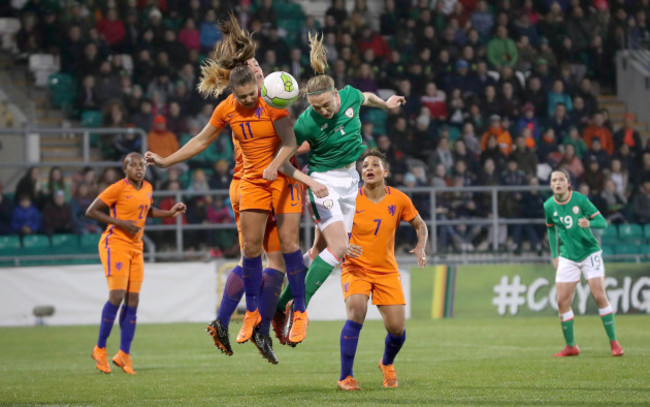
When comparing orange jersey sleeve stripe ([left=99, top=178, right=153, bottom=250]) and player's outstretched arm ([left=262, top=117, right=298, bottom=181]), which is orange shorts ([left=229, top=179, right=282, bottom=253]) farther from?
orange jersey sleeve stripe ([left=99, top=178, right=153, bottom=250])

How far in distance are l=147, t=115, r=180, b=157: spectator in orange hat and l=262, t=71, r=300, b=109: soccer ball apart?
1113 cm

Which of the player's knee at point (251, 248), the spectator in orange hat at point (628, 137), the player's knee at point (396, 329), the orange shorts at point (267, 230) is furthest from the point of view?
the spectator in orange hat at point (628, 137)

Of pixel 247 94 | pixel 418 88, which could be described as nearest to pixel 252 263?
pixel 247 94

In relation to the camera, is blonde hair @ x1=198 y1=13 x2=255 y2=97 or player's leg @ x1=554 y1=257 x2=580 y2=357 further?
player's leg @ x1=554 y1=257 x2=580 y2=357

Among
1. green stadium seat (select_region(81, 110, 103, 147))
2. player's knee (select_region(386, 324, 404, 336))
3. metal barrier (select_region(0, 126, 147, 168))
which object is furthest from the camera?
green stadium seat (select_region(81, 110, 103, 147))

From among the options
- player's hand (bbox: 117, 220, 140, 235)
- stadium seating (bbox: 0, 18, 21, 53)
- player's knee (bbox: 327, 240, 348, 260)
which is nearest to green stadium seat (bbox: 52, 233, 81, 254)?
stadium seating (bbox: 0, 18, 21, 53)

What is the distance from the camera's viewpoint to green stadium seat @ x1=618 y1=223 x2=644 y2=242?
789 inches

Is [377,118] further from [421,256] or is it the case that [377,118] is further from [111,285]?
[421,256]

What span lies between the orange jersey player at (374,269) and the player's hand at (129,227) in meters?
3.79

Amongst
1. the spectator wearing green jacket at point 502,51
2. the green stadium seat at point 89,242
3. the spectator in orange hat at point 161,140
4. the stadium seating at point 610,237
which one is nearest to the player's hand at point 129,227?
the green stadium seat at point 89,242

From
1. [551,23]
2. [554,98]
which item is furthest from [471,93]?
[551,23]

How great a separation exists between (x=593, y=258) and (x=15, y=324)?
10.3 metres

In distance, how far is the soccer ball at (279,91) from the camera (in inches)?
336

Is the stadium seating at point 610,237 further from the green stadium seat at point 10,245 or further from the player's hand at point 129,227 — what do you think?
the green stadium seat at point 10,245
